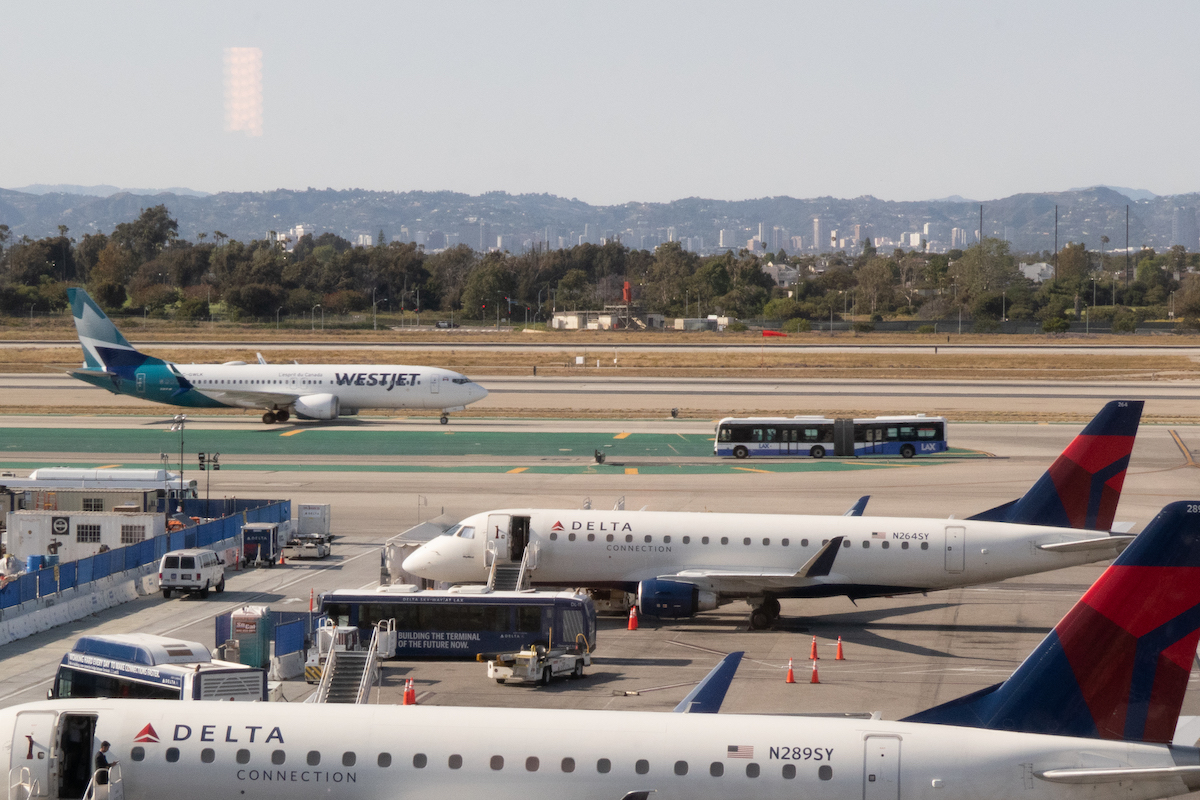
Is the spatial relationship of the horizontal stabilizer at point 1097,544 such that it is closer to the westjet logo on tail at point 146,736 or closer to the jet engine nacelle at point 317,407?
the westjet logo on tail at point 146,736

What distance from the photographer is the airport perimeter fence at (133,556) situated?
34.3 metres

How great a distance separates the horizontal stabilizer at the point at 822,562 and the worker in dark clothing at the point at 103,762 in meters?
21.4

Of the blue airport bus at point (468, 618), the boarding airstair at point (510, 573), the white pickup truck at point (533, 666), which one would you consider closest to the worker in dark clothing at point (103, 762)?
the white pickup truck at point (533, 666)

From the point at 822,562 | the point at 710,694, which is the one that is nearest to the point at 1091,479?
the point at 822,562

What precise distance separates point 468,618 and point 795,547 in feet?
32.5

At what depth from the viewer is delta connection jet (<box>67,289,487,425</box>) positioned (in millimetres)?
83812

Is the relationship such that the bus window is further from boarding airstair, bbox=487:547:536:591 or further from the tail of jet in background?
the tail of jet in background

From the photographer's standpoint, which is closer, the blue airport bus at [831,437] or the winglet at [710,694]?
the winglet at [710,694]

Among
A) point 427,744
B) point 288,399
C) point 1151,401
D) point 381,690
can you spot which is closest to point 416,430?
point 288,399

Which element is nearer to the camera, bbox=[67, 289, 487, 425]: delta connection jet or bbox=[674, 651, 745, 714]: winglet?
bbox=[674, 651, 745, 714]: winglet

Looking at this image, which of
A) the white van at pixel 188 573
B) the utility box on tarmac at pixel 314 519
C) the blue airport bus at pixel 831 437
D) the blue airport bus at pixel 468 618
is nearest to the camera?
the blue airport bus at pixel 468 618

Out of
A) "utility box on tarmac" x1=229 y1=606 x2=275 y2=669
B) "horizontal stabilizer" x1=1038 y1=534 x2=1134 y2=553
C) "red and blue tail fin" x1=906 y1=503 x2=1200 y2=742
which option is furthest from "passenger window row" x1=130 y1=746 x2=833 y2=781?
"horizontal stabilizer" x1=1038 y1=534 x2=1134 y2=553

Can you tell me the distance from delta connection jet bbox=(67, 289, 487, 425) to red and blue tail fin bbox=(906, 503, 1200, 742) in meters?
70.3

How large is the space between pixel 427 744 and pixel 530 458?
178ft
